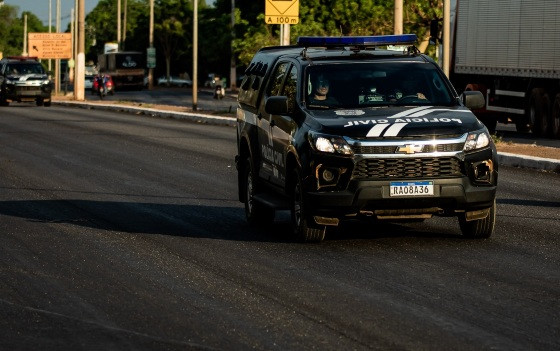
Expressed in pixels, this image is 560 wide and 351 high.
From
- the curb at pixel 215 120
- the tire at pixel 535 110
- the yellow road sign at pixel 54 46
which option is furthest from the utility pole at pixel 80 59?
the tire at pixel 535 110

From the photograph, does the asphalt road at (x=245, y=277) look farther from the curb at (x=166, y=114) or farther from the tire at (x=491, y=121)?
the curb at (x=166, y=114)

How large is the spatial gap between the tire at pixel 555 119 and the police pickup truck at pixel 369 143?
20.8 metres

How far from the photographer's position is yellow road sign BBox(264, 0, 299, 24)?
37056mm

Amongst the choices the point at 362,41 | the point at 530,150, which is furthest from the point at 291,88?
the point at 530,150

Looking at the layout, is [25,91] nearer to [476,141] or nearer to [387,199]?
[476,141]

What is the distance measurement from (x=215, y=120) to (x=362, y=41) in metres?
30.0

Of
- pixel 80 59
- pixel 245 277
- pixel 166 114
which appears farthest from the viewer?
pixel 80 59

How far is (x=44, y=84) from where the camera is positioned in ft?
206

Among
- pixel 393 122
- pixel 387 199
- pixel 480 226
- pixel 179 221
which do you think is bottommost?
pixel 179 221

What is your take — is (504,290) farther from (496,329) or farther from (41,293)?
(41,293)

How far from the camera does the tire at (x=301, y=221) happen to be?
1365cm

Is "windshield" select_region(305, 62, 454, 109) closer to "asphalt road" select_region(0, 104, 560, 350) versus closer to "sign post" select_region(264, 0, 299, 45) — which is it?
"asphalt road" select_region(0, 104, 560, 350)

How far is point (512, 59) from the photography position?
39.1 m

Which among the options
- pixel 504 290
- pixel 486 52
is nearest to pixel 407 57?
pixel 504 290
